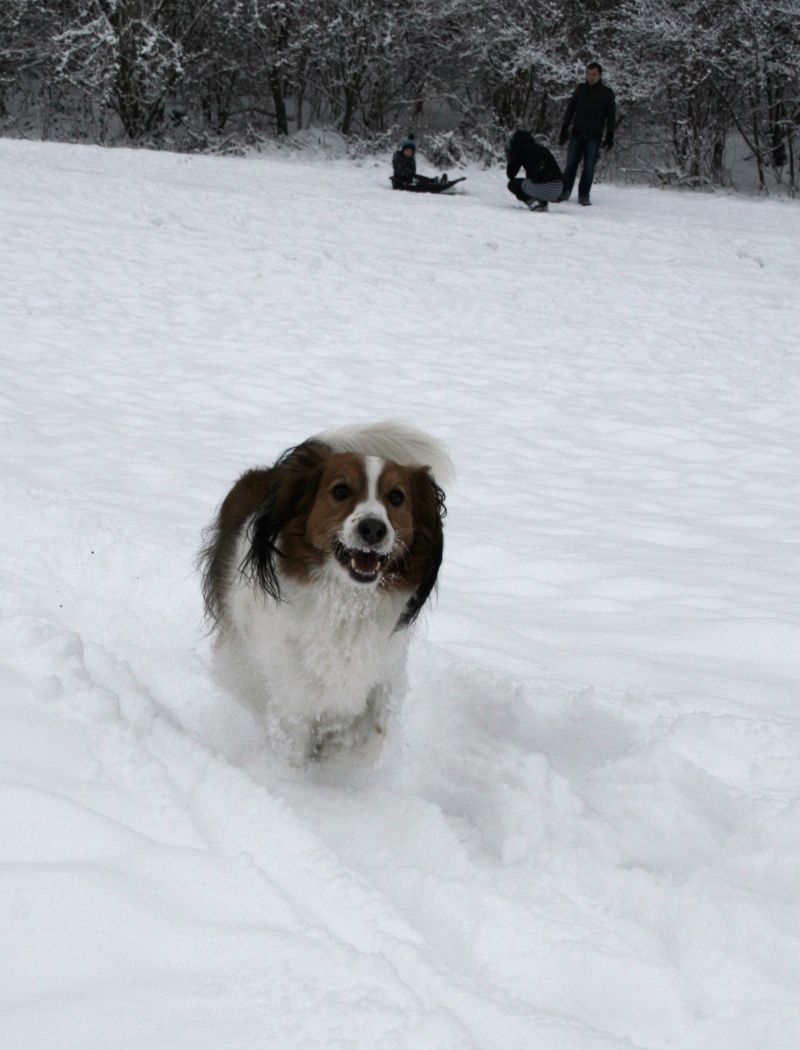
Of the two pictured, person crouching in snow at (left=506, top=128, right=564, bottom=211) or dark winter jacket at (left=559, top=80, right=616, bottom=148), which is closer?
person crouching in snow at (left=506, top=128, right=564, bottom=211)

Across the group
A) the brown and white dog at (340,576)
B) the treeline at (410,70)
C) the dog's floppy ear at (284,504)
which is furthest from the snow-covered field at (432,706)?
the treeline at (410,70)

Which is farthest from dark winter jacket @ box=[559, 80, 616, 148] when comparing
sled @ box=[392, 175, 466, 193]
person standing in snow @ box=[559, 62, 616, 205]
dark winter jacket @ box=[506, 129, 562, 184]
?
sled @ box=[392, 175, 466, 193]

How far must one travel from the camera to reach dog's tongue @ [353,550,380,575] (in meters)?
2.95

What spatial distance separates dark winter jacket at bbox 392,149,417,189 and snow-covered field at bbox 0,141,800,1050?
21.3 ft

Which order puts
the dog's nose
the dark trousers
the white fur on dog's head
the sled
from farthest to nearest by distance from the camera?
the sled, the dark trousers, the white fur on dog's head, the dog's nose

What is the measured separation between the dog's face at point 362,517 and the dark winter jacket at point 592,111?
13031mm

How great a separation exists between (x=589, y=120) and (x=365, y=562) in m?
13.6

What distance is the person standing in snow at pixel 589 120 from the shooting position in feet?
48.0

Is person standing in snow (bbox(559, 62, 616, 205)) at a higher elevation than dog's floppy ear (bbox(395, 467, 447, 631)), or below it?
higher

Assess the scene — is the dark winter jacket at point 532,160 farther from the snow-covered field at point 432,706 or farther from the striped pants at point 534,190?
the snow-covered field at point 432,706

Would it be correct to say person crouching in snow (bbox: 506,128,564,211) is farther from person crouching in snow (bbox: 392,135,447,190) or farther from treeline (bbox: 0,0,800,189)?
treeline (bbox: 0,0,800,189)

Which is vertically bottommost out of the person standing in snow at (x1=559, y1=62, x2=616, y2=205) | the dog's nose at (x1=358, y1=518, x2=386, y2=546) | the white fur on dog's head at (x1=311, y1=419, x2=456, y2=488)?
the dog's nose at (x1=358, y1=518, x2=386, y2=546)

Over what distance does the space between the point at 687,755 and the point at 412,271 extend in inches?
342

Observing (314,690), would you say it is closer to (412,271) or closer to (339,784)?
(339,784)
